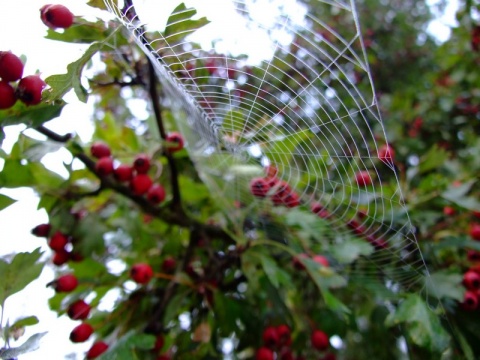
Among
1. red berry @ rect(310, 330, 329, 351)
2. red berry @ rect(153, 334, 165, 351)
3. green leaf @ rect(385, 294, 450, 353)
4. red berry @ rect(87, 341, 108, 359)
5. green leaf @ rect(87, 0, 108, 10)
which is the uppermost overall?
green leaf @ rect(87, 0, 108, 10)

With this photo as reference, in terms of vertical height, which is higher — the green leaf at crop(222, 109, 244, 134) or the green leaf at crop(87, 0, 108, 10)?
the green leaf at crop(87, 0, 108, 10)

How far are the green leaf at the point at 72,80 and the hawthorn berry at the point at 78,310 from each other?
645mm

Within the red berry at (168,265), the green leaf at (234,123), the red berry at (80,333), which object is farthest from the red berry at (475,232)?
the red berry at (80,333)

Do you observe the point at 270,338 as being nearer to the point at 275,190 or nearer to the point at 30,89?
the point at 275,190

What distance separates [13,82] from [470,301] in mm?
1323

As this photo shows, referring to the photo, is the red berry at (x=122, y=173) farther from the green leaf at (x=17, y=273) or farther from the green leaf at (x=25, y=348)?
the green leaf at (x=25, y=348)

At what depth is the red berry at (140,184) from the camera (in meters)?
1.40

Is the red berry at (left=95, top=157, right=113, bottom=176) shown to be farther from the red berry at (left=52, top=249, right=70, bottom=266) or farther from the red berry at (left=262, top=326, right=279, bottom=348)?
the red berry at (left=262, top=326, right=279, bottom=348)

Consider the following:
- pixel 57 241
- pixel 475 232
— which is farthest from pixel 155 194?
pixel 475 232

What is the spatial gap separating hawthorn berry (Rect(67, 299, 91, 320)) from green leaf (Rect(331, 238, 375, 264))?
30.1 inches

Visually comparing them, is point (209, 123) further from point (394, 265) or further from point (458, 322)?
point (458, 322)

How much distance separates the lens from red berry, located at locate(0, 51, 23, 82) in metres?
0.95

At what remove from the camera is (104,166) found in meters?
1.33

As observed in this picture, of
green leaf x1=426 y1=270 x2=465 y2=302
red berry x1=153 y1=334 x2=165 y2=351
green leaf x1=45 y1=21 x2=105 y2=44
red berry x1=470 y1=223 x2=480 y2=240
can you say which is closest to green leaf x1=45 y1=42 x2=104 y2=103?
green leaf x1=45 y1=21 x2=105 y2=44
